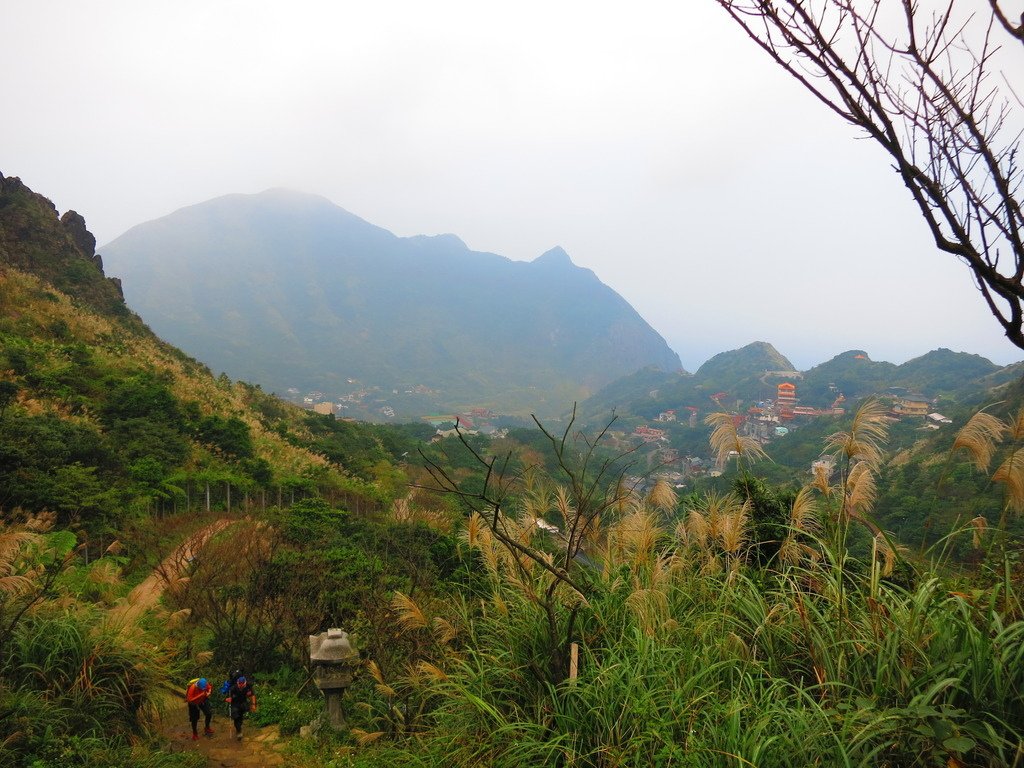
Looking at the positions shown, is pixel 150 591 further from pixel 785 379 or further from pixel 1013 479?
pixel 785 379

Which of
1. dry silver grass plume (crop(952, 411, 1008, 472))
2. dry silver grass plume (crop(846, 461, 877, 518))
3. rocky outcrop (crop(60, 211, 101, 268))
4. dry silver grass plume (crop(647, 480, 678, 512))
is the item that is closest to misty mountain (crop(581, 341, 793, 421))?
rocky outcrop (crop(60, 211, 101, 268))

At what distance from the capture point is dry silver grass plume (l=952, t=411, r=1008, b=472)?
2.77 m

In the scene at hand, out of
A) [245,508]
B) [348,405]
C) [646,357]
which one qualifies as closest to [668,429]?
[348,405]

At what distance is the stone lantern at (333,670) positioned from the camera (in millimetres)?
5566

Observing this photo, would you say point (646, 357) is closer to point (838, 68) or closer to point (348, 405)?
point (348, 405)

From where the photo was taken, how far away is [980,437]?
283cm

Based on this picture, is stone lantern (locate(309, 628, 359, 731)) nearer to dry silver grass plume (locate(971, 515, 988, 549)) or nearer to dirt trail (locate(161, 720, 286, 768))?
dirt trail (locate(161, 720, 286, 768))

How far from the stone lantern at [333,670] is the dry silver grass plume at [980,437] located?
516cm

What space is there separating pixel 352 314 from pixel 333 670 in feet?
515

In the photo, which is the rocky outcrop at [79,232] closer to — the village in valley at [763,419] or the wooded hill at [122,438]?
the wooded hill at [122,438]

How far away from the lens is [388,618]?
584cm

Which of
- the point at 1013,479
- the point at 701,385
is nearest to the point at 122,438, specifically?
the point at 1013,479

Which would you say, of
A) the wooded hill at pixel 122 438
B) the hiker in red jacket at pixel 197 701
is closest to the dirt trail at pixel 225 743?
the hiker in red jacket at pixel 197 701

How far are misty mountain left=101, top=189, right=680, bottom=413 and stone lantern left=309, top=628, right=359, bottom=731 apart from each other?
113263 millimetres
